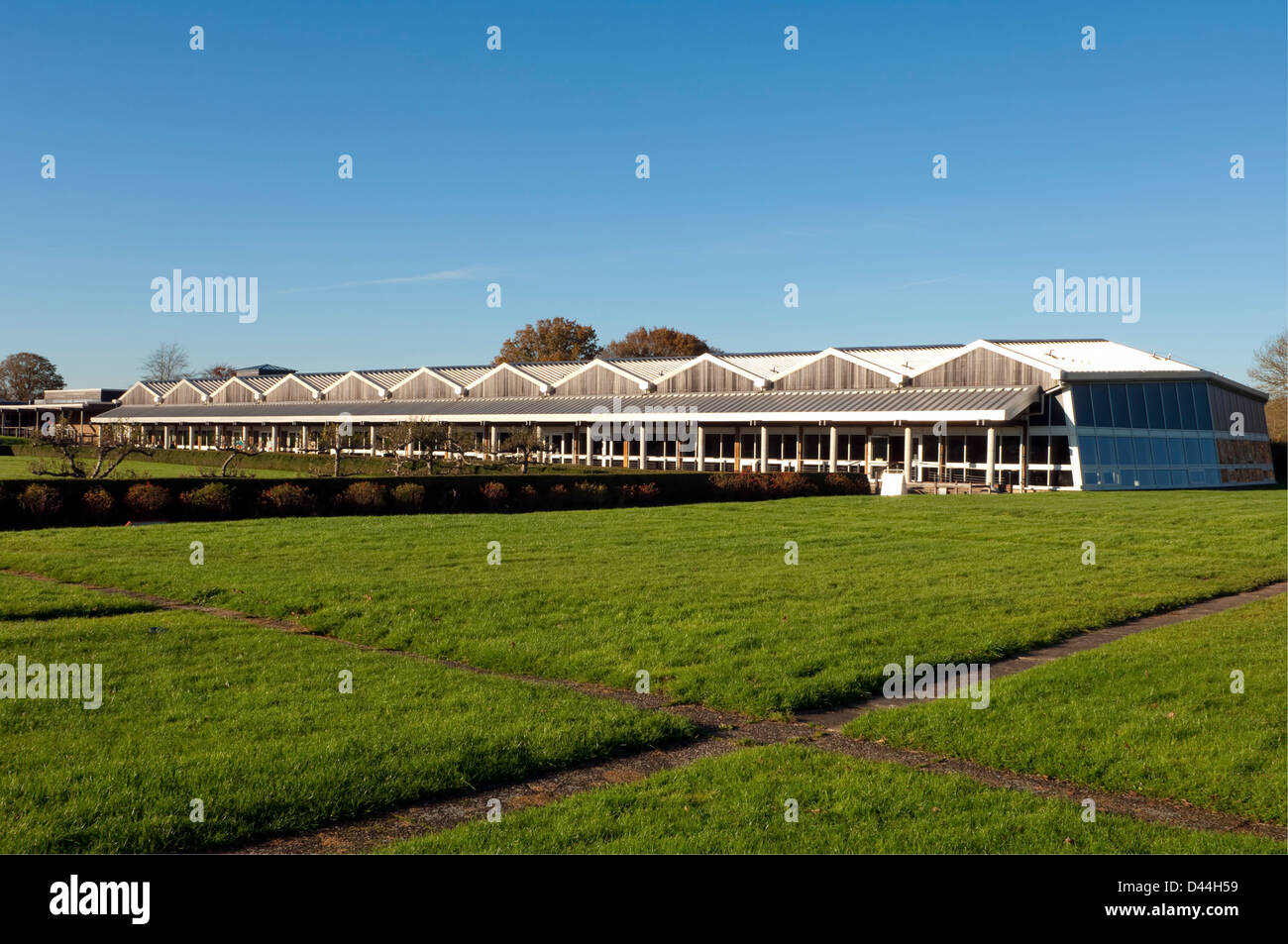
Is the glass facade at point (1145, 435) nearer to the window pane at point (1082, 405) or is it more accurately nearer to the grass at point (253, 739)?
the window pane at point (1082, 405)

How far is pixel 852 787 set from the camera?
6.34 meters

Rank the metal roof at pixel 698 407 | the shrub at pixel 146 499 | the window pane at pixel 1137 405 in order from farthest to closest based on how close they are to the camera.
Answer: the window pane at pixel 1137 405 < the metal roof at pixel 698 407 < the shrub at pixel 146 499

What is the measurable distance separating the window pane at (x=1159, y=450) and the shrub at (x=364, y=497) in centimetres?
3486

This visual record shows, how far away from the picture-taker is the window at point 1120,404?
43.7 metres

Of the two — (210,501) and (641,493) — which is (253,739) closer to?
(210,501)

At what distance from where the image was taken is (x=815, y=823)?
5.71 m

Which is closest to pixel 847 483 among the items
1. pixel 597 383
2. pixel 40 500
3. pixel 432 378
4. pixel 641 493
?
pixel 641 493

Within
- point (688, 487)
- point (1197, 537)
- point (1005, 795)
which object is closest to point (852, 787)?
point (1005, 795)

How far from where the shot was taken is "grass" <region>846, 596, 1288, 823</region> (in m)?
6.61

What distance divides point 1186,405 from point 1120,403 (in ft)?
20.7

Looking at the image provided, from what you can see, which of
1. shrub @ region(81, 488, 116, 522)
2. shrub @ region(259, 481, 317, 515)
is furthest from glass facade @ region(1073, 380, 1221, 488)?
shrub @ region(81, 488, 116, 522)

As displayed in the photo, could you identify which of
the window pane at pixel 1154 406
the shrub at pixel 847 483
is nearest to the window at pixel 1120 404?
the window pane at pixel 1154 406
